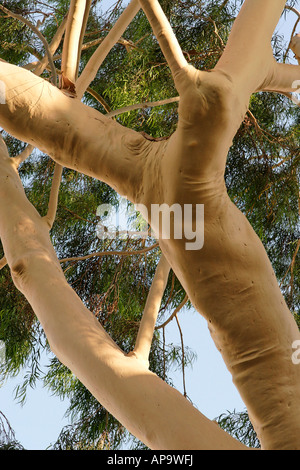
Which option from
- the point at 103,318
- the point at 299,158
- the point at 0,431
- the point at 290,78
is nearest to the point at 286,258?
the point at 299,158

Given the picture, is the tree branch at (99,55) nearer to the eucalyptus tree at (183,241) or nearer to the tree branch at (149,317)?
the eucalyptus tree at (183,241)

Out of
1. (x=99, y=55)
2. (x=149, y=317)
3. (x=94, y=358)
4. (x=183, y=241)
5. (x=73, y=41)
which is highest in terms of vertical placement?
(x=99, y=55)

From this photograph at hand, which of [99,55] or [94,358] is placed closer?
[94,358]

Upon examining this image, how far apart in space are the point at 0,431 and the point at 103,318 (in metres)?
0.58

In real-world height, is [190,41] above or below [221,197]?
above

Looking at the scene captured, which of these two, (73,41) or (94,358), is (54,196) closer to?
(73,41)

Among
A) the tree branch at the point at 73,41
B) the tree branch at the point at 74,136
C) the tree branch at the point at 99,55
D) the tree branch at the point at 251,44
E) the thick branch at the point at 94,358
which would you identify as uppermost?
the tree branch at the point at 99,55

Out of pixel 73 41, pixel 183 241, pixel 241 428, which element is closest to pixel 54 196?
pixel 73 41

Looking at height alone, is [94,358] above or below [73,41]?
below

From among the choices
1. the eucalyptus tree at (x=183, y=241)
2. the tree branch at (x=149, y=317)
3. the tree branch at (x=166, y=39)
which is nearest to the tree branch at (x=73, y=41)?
the eucalyptus tree at (x=183, y=241)

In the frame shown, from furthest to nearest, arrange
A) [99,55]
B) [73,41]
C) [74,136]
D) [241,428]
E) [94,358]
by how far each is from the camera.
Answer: [241,428]
[99,55]
[73,41]
[74,136]
[94,358]

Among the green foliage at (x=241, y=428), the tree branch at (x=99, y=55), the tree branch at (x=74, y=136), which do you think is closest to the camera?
the tree branch at (x=74, y=136)

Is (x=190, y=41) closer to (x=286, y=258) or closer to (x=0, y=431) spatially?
(x=286, y=258)
